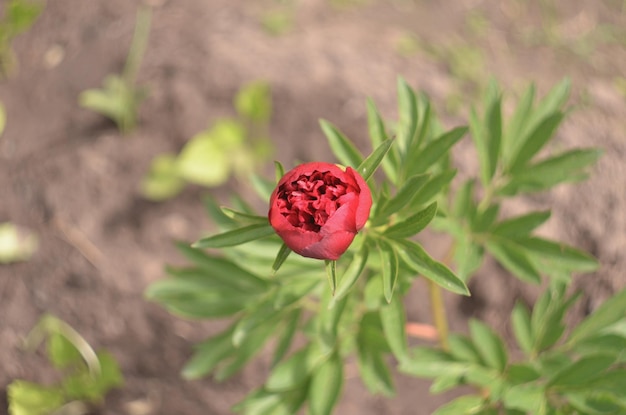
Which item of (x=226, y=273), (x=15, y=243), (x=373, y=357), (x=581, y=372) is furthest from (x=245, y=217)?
(x=15, y=243)

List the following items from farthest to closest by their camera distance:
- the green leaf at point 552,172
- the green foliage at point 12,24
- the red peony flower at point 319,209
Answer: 1. the green foliage at point 12,24
2. the green leaf at point 552,172
3. the red peony flower at point 319,209

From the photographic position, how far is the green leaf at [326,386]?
1.45 meters

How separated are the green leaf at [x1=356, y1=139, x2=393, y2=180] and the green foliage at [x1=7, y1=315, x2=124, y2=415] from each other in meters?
1.46

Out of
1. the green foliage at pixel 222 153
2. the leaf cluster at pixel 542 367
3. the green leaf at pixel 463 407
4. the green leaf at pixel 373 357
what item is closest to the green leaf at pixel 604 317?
the leaf cluster at pixel 542 367

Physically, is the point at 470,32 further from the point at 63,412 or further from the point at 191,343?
the point at 63,412

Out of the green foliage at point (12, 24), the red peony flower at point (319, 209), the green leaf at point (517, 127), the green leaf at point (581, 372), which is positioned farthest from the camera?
the green foliage at point (12, 24)

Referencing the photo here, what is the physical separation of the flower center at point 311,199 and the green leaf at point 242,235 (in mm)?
83

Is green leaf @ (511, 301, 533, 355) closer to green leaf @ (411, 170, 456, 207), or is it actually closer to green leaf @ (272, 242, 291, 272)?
green leaf @ (411, 170, 456, 207)

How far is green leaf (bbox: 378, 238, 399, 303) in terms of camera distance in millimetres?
1018

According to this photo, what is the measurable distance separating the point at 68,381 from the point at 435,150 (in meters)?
1.50

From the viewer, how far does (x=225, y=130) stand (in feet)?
7.79

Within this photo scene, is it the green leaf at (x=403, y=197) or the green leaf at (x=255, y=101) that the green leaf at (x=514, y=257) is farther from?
the green leaf at (x=255, y=101)

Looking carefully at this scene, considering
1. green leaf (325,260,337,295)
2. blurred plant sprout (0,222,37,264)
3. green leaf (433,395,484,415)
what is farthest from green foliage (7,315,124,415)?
green leaf (325,260,337,295)

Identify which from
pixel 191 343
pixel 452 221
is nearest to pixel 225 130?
pixel 191 343
